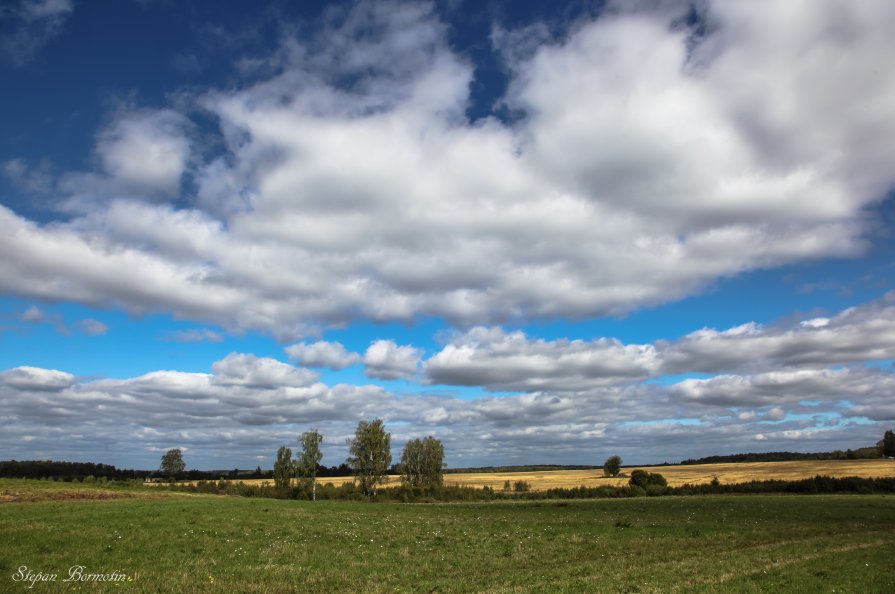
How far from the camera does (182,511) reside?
138ft

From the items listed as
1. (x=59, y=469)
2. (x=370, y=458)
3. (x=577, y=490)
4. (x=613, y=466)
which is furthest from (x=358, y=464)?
(x=59, y=469)

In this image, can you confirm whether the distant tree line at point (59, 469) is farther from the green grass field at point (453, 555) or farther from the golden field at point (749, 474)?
the green grass field at point (453, 555)

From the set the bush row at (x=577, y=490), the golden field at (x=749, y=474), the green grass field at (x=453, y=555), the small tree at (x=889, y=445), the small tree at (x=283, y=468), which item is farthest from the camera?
the small tree at (x=889, y=445)

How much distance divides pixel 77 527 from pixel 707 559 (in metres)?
31.9

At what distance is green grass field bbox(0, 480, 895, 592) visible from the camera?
645 inches

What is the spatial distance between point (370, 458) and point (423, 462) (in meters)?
16.1

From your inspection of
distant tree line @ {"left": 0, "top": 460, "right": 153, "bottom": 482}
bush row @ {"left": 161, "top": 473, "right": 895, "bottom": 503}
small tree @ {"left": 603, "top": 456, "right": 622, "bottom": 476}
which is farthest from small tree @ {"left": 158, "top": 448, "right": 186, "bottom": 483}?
small tree @ {"left": 603, "top": 456, "right": 622, "bottom": 476}

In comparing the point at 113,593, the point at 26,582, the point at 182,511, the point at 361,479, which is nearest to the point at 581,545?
the point at 113,593

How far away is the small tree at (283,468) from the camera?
356 ft

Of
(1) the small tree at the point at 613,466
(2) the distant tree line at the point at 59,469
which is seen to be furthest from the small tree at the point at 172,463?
(1) the small tree at the point at 613,466

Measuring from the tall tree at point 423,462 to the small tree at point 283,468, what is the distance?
23706 mm

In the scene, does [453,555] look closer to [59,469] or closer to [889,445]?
[889,445]

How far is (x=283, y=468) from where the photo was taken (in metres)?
111

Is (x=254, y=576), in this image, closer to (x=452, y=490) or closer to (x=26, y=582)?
(x=26, y=582)
